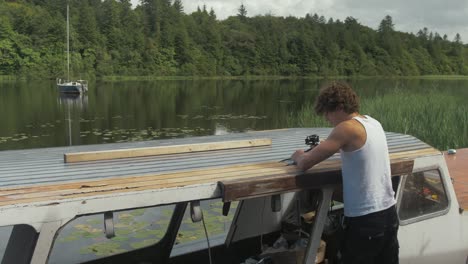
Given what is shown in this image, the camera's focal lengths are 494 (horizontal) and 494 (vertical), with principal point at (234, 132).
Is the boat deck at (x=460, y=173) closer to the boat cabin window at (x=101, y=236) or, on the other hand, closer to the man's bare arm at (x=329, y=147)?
the man's bare arm at (x=329, y=147)

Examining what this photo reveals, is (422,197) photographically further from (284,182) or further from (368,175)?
(284,182)

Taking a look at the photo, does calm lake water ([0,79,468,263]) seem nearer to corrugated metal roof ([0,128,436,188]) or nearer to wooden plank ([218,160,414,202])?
corrugated metal roof ([0,128,436,188])

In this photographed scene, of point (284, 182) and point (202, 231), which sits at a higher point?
point (284, 182)

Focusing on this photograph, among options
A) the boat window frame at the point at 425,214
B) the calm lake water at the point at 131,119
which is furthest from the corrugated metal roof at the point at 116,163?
the calm lake water at the point at 131,119

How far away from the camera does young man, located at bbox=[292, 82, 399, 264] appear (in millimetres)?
3211

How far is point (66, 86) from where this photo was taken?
47219 millimetres

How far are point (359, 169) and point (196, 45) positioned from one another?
118263 millimetres

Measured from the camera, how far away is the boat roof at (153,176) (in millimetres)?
2697

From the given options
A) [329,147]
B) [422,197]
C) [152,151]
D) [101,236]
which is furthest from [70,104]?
[329,147]

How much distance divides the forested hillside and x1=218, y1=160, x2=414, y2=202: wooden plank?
87.1 m

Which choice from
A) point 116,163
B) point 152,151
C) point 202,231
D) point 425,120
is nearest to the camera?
point 116,163

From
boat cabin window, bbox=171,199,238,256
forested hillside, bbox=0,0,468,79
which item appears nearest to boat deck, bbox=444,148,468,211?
boat cabin window, bbox=171,199,238,256

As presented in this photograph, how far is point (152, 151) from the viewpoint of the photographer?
12.3 ft

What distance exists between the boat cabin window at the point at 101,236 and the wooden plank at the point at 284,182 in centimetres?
178
